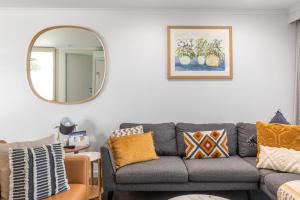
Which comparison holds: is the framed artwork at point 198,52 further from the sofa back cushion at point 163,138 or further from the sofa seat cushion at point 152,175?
the sofa seat cushion at point 152,175

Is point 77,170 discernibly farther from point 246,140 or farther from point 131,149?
point 246,140

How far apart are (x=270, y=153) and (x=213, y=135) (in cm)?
62

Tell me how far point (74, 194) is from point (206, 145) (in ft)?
5.06

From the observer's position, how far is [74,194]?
74.7 inches

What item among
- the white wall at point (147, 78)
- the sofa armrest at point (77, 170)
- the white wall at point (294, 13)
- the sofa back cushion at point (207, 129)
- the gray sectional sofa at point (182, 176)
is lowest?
the gray sectional sofa at point (182, 176)

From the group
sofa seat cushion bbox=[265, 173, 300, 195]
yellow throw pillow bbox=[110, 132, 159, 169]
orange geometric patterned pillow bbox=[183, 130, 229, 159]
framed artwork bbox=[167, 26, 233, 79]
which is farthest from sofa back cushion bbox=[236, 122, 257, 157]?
yellow throw pillow bbox=[110, 132, 159, 169]

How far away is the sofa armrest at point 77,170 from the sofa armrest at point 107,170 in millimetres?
332

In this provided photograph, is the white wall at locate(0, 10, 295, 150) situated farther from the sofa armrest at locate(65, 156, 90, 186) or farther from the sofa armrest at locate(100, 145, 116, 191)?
the sofa armrest at locate(65, 156, 90, 186)

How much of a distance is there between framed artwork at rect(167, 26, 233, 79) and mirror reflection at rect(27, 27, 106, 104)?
0.98 meters

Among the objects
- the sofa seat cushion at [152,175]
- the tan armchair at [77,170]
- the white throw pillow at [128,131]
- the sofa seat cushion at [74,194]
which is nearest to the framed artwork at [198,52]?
the white throw pillow at [128,131]

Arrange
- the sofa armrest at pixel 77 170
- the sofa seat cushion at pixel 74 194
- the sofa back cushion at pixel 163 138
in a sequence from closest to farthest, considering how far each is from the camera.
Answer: the sofa seat cushion at pixel 74 194, the sofa armrest at pixel 77 170, the sofa back cushion at pixel 163 138

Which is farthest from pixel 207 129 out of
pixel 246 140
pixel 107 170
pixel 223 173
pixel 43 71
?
pixel 43 71

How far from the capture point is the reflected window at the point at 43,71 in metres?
3.39

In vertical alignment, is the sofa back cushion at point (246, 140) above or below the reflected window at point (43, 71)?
below
